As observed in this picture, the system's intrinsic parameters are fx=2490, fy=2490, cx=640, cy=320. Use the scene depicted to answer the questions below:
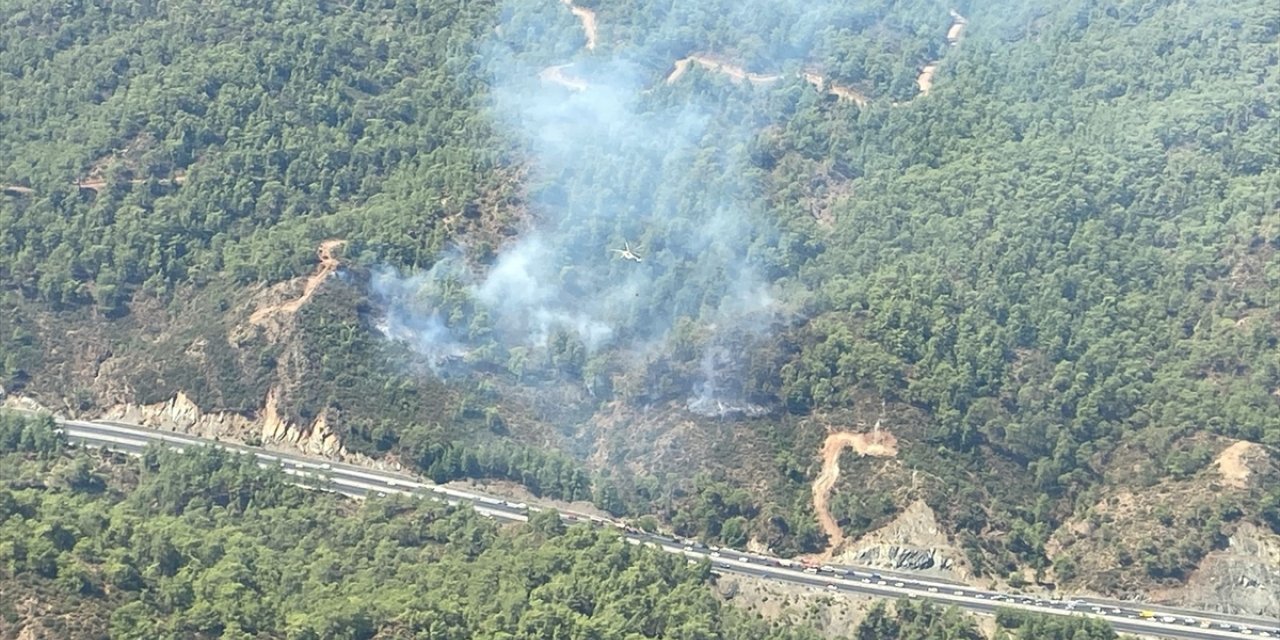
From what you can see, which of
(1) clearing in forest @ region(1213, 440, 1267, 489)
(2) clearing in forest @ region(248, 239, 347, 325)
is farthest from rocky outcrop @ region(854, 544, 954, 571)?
(2) clearing in forest @ region(248, 239, 347, 325)

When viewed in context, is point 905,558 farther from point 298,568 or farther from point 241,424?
point 241,424

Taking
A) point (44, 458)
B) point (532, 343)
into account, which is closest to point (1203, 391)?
point (532, 343)

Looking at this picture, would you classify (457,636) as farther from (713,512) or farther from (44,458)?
(44,458)

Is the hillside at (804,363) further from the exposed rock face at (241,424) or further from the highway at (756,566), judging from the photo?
the highway at (756,566)

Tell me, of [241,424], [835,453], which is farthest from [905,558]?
[241,424]

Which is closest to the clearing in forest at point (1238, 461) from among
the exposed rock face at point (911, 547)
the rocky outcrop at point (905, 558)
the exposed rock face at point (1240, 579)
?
the exposed rock face at point (1240, 579)
